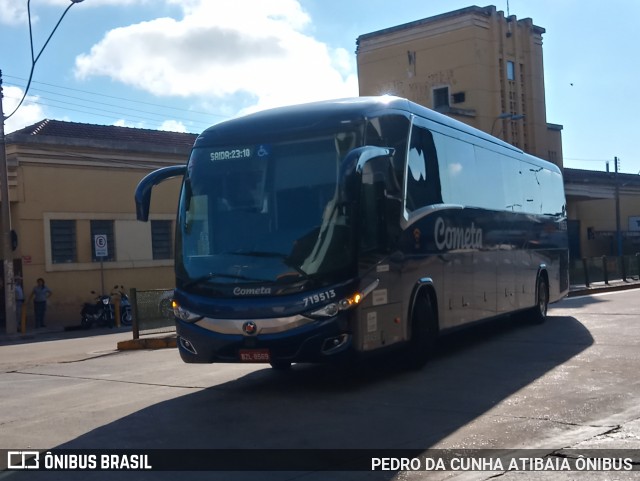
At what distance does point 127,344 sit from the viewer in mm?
18656

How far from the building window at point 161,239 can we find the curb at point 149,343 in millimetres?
15228

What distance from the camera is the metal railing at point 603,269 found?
37.2 metres

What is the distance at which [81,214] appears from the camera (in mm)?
31047

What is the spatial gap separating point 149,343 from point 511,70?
116 feet

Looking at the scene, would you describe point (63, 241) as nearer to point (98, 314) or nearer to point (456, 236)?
point (98, 314)

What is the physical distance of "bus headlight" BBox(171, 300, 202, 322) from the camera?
416 inches

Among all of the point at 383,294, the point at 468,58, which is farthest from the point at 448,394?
the point at 468,58

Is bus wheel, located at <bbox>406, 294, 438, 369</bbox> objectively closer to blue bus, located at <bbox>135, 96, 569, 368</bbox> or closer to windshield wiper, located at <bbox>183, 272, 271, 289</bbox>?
blue bus, located at <bbox>135, 96, 569, 368</bbox>

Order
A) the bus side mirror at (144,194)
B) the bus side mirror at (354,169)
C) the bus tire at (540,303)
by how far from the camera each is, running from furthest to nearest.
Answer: the bus tire at (540,303) < the bus side mirror at (144,194) < the bus side mirror at (354,169)

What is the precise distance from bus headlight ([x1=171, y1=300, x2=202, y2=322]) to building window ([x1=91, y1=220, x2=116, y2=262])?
2127 cm

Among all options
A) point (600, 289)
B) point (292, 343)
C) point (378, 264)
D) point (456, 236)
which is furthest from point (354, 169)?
point (600, 289)

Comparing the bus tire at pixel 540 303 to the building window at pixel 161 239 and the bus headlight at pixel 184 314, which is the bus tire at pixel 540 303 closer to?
the bus headlight at pixel 184 314

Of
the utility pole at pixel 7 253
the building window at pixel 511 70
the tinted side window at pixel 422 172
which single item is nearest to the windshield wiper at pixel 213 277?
the tinted side window at pixel 422 172

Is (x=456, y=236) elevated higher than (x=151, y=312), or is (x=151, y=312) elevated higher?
(x=456, y=236)
